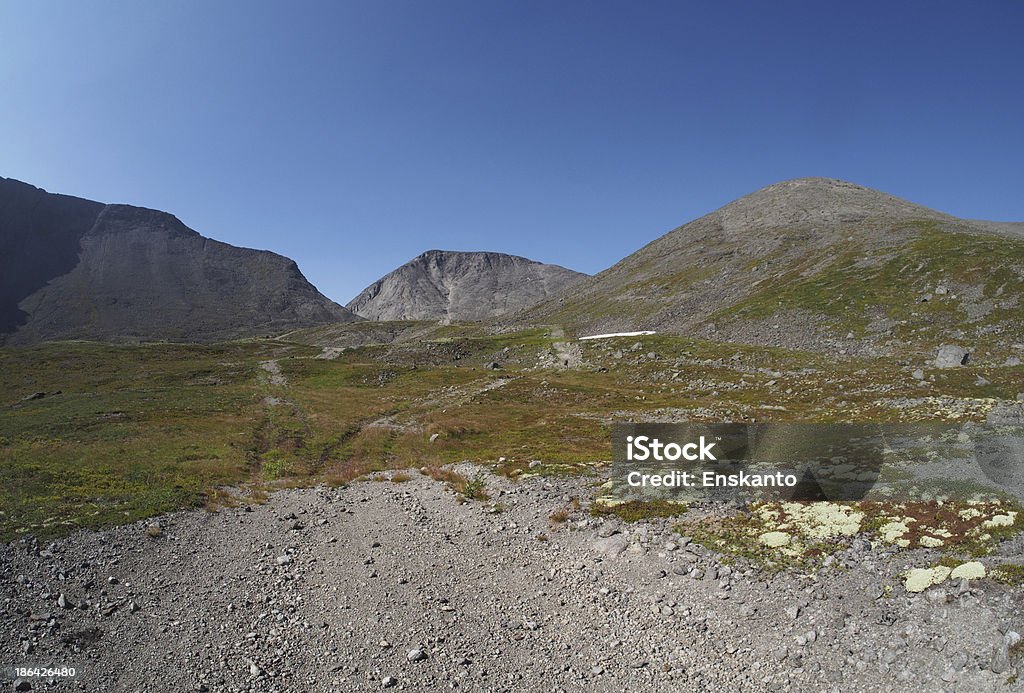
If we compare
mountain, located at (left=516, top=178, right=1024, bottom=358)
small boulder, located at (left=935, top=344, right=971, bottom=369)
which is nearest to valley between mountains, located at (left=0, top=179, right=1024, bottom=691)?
small boulder, located at (left=935, top=344, right=971, bottom=369)

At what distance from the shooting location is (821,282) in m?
89.9

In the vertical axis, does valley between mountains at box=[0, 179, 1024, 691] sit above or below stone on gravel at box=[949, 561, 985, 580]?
below

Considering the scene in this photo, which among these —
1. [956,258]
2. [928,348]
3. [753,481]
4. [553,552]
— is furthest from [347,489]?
Answer: [956,258]

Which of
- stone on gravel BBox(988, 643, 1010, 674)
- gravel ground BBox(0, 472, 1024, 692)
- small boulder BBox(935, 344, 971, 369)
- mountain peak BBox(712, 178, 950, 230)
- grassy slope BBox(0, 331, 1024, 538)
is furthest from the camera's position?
mountain peak BBox(712, 178, 950, 230)

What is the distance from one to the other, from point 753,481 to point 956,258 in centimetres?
8418

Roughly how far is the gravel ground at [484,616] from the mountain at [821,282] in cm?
5897

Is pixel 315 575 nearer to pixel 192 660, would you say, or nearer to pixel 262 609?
pixel 262 609

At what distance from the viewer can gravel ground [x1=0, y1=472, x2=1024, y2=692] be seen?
12.0 m

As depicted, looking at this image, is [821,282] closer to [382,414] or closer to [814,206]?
[814,206]

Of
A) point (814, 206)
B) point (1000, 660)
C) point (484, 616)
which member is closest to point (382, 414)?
point (484, 616)

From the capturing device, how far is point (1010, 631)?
10797 mm

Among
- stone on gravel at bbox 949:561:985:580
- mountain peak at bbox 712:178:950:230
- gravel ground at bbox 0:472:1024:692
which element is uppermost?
mountain peak at bbox 712:178:950:230

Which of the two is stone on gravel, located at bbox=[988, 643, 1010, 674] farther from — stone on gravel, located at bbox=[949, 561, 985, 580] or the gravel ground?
stone on gravel, located at bbox=[949, 561, 985, 580]

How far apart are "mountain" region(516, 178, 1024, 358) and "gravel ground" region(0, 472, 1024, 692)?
5897 cm
